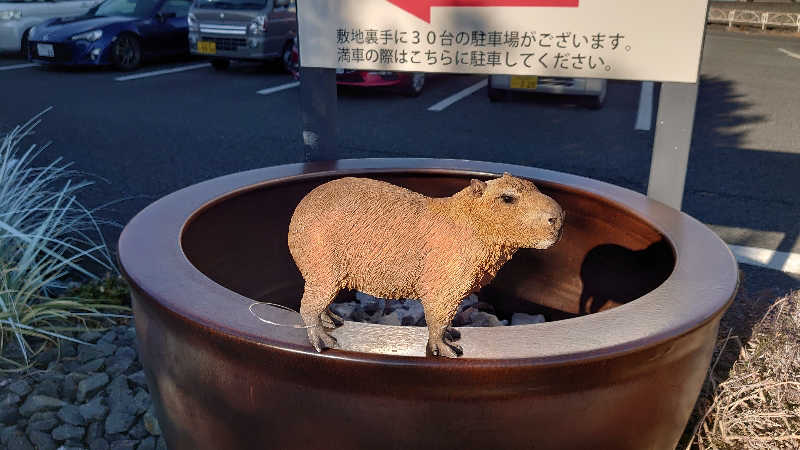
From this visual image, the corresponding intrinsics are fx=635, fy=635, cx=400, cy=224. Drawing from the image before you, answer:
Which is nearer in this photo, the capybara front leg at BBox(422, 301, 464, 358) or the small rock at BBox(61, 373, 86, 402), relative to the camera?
the capybara front leg at BBox(422, 301, 464, 358)

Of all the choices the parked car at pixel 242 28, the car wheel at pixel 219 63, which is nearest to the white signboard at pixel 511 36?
the parked car at pixel 242 28

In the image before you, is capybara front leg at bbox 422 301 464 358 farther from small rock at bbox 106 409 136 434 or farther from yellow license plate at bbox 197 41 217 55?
yellow license plate at bbox 197 41 217 55

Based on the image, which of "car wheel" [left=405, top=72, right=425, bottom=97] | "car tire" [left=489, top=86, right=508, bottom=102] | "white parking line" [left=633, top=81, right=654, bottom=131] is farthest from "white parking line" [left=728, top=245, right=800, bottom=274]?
"car wheel" [left=405, top=72, right=425, bottom=97]

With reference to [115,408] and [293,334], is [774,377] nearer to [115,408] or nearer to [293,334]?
[293,334]

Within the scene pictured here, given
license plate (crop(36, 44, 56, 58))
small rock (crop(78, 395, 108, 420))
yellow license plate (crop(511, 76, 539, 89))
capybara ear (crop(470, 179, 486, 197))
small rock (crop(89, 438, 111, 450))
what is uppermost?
capybara ear (crop(470, 179, 486, 197))

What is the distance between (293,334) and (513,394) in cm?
46

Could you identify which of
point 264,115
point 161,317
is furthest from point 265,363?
point 264,115

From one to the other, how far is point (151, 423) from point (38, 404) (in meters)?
0.46

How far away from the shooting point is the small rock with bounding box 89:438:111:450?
2.29 m

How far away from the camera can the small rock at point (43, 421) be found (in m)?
2.34

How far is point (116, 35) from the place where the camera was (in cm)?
1036

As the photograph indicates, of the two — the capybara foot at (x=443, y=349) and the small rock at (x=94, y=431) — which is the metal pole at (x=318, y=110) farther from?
the capybara foot at (x=443, y=349)

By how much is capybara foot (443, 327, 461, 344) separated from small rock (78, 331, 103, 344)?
2.16 meters

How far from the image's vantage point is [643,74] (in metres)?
2.33
